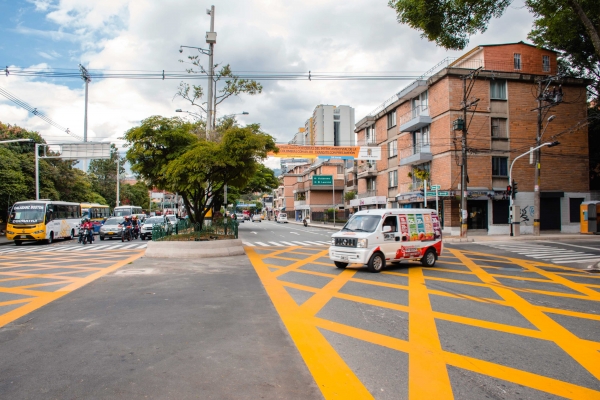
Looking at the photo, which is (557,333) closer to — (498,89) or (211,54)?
(211,54)

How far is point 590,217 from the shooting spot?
29875mm

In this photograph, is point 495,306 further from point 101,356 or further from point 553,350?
point 101,356

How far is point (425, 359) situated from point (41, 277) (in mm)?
11342

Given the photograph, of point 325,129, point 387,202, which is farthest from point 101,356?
point 325,129

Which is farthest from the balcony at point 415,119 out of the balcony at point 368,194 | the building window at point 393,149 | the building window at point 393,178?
the balcony at point 368,194

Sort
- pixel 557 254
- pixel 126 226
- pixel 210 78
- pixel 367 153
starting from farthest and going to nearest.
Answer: pixel 367 153, pixel 126 226, pixel 210 78, pixel 557 254

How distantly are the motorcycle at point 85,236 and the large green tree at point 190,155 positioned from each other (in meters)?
9.94

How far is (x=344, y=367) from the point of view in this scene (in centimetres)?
487

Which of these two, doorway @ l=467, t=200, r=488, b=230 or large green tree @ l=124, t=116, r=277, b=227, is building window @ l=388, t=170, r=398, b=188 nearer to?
doorway @ l=467, t=200, r=488, b=230

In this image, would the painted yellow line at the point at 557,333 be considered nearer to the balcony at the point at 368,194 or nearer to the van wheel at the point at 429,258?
the van wheel at the point at 429,258

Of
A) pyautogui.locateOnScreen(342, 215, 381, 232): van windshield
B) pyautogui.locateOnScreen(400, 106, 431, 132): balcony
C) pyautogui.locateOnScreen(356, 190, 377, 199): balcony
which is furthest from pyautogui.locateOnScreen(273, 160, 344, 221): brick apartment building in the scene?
pyautogui.locateOnScreen(342, 215, 381, 232): van windshield

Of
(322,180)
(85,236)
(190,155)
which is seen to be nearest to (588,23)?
(190,155)

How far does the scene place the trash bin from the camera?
2964 centimetres

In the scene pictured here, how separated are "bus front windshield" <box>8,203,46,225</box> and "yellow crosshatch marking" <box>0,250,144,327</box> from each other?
→ 29.8 ft
